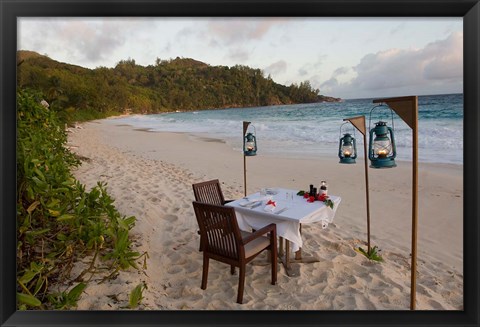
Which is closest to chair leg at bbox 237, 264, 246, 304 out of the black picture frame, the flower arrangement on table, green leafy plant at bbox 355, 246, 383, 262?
the flower arrangement on table

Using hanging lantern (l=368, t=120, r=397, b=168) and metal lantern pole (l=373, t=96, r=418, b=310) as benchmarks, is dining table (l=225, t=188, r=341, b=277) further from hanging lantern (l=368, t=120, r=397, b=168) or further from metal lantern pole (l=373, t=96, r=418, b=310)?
metal lantern pole (l=373, t=96, r=418, b=310)

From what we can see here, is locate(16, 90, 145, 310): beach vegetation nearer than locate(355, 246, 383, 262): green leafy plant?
Yes

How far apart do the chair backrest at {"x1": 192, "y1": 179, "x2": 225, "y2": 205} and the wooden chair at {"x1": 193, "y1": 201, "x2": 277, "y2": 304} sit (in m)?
0.69

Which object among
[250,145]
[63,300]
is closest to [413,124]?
[250,145]

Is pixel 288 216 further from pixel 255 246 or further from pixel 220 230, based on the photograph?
pixel 220 230

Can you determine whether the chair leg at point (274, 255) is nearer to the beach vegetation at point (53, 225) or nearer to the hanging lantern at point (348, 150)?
the beach vegetation at point (53, 225)

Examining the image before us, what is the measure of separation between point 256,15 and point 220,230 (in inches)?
63.2

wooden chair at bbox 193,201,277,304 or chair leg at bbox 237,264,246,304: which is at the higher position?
wooden chair at bbox 193,201,277,304

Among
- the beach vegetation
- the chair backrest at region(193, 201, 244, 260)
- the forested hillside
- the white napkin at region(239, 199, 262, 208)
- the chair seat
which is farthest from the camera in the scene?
the forested hillside

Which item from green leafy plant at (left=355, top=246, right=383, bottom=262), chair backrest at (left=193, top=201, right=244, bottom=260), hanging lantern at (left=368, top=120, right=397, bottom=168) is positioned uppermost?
hanging lantern at (left=368, top=120, right=397, bottom=168)

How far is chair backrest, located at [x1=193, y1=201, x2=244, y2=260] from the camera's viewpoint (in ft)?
6.98
